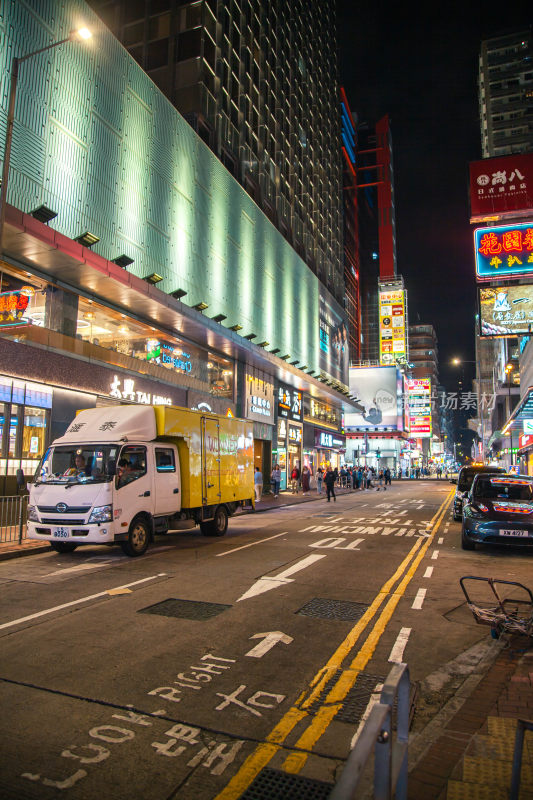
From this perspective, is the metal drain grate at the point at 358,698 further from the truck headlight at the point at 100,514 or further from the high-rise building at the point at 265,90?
the high-rise building at the point at 265,90

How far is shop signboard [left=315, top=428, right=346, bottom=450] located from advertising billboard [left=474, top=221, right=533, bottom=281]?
2667 cm

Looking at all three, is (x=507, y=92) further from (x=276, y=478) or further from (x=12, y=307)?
(x=12, y=307)

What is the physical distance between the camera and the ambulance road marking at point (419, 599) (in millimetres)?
7207

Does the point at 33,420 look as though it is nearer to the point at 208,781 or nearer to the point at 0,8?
the point at 0,8

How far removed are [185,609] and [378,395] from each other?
72756mm

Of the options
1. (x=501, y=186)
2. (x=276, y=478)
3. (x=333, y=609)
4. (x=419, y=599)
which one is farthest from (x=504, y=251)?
(x=333, y=609)

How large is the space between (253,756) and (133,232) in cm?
2115

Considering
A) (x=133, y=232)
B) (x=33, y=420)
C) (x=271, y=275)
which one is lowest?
(x=33, y=420)

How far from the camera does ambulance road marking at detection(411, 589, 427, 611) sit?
7207mm

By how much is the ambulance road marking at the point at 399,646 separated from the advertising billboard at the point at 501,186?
27442 millimetres

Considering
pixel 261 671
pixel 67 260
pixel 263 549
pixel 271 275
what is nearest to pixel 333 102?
pixel 271 275

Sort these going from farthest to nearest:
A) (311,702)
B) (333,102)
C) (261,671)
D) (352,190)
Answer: (352,190)
(333,102)
(261,671)
(311,702)

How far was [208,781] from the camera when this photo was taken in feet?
10.4

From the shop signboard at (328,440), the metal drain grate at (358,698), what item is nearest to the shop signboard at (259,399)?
the shop signboard at (328,440)
